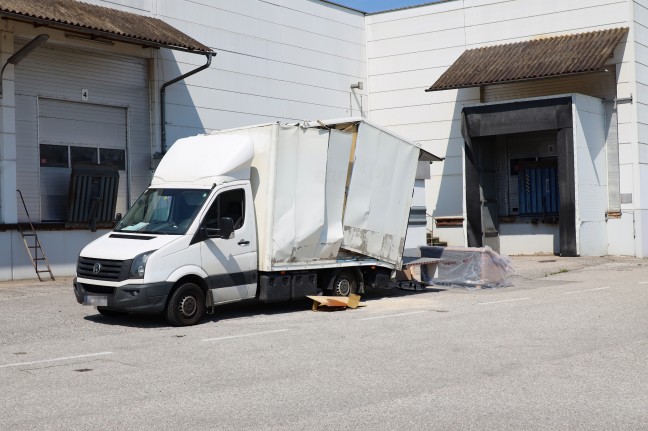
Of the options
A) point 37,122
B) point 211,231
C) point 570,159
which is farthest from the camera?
point 570,159

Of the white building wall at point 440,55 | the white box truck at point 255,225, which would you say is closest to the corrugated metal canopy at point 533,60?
the white building wall at point 440,55

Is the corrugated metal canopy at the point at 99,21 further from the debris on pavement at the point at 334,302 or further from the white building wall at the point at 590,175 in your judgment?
the white building wall at the point at 590,175

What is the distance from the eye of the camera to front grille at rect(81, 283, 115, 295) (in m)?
13.0

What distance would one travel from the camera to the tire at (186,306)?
13117mm

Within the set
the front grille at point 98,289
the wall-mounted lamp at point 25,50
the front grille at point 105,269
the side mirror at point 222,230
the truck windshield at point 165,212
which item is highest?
the wall-mounted lamp at point 25,50

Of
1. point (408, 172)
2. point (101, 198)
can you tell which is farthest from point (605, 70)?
Answer: point (101, 198)

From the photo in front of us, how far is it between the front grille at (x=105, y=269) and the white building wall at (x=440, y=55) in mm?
18960

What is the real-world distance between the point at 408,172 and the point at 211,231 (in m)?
5.23

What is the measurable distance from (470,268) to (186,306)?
7995mm

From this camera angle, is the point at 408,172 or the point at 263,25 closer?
the point at 408,172

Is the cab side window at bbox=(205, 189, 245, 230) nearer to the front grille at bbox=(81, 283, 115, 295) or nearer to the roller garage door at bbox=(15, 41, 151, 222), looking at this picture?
the front grille at bbox=(81, 283, 115, 295)

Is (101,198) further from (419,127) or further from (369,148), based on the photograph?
(419,127)

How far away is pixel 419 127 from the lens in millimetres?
33125

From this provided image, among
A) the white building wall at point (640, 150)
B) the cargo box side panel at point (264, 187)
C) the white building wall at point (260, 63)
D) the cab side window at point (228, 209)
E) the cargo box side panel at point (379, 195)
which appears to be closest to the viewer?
the cab side window at point (228, 209)
